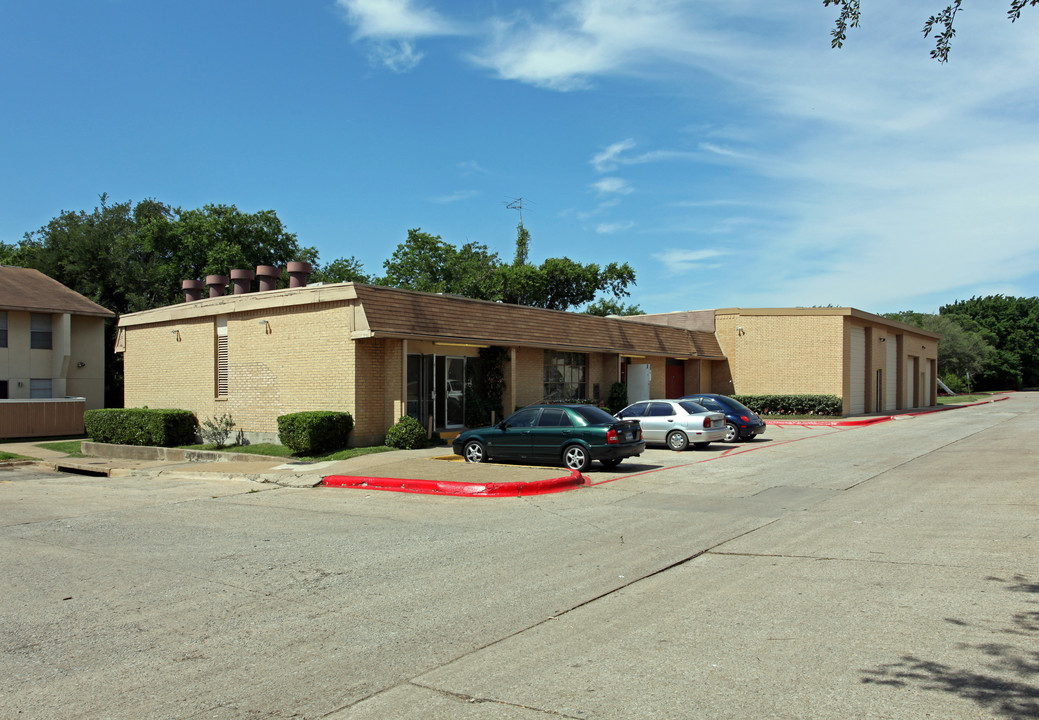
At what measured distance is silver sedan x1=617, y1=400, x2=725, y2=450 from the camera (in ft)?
66.8

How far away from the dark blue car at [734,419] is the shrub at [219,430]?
14.0 m

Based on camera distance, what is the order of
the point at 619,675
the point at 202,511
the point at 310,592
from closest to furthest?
the point at 619,675, the point at 310,592, the point at 202,511

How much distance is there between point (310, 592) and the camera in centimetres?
719

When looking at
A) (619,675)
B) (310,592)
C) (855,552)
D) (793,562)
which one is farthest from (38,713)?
(855,552)

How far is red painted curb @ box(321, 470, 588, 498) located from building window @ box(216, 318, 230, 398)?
10316 mm

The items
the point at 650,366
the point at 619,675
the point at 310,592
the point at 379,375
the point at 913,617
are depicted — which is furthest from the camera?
the point at 650,366

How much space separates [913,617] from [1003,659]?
100 centimetres

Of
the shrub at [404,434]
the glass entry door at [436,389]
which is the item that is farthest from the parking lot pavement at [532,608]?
the glass entry door at [436,389]

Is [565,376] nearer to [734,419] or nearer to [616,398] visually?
[616,398]

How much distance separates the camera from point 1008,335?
310 feet

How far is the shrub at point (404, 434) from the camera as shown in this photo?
65.2 ft

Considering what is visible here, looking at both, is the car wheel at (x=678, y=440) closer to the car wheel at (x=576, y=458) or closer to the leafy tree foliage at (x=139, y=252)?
the car wheel at (x=576, y=458)

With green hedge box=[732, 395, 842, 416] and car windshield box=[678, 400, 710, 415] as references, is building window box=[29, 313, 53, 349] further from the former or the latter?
green hedge box=[732, 395, 842, 416]

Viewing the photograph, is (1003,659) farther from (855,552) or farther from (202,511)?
(202,511)
